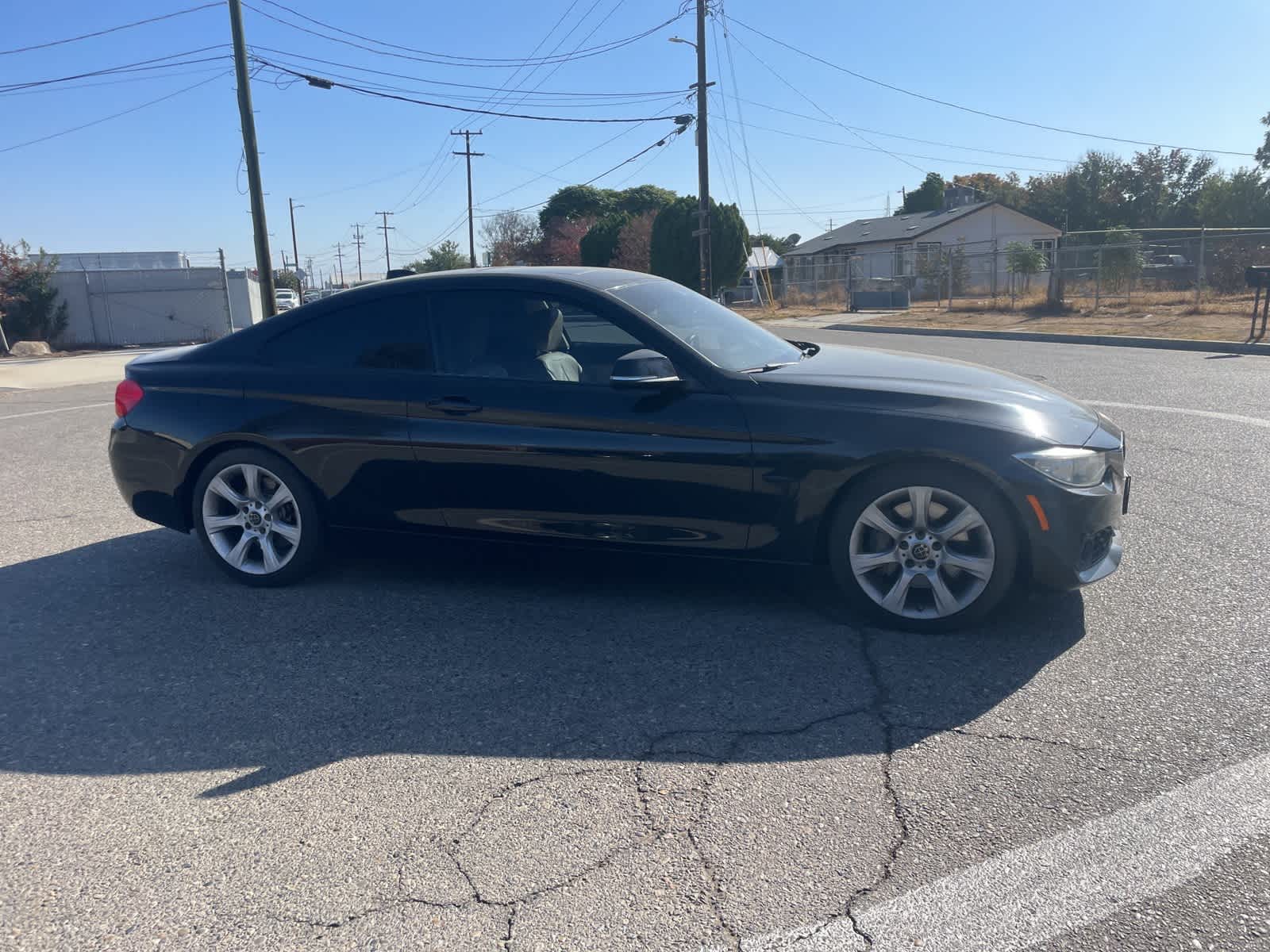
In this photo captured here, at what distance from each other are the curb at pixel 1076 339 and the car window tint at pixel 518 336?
1408 centimetres

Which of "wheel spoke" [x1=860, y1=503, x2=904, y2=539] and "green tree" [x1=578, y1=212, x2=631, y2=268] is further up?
"green tree" [x1=578, y1=212, x2=631, y2=268]

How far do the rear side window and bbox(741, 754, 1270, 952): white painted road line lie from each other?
10.7ft

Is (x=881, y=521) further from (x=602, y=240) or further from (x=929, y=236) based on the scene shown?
(x=929, y=236)

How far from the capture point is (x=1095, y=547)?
13.3 ft

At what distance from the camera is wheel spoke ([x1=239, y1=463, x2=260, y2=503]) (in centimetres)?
492

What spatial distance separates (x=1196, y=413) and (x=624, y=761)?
8.09 metres

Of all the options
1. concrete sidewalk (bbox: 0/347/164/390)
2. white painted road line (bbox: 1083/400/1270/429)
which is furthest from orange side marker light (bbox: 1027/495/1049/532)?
concrete sidewalk (bbox: 0/347/164/390)

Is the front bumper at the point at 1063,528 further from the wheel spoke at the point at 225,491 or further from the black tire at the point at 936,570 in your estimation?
the wheel spoke at the point at 225,491

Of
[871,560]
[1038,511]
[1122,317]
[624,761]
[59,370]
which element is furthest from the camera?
[1122,317]

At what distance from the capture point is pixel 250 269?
49625 mm

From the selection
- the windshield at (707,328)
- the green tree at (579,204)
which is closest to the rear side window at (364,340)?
the windshield at (707,328)

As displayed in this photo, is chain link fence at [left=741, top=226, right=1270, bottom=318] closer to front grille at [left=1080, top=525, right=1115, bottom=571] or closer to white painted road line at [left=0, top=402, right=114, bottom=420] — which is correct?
front grille at [left=1080, top=525, right=1115, bottom=571]

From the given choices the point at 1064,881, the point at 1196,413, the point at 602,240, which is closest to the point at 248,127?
the point at 1196,413

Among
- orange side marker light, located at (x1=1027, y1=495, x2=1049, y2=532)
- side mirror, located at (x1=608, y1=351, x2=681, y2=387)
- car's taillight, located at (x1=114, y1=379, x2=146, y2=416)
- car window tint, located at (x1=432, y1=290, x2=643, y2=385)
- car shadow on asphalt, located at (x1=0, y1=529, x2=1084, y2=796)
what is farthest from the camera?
car's taillight, located at (x1=114, y1=379, x2=146, y2=416)
